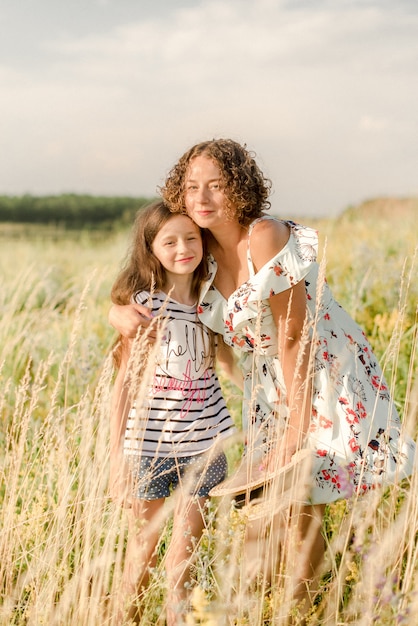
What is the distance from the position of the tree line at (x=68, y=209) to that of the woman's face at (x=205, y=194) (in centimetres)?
2291

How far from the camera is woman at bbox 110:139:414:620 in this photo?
2.41 meters

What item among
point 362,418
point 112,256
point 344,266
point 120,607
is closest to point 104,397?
point 120,607

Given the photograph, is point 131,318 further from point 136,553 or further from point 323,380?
point 136,553

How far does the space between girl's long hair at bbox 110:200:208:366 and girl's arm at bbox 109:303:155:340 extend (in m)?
0.11

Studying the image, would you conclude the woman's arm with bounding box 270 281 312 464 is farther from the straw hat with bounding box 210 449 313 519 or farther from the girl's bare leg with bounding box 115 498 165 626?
the girl's bare leg with bounding box 115 498 165 626

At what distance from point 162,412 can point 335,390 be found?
0.64 metres

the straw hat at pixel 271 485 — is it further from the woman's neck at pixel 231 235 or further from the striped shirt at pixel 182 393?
the woman's neck at pixel 231 235

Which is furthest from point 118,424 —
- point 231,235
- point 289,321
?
point 231,235

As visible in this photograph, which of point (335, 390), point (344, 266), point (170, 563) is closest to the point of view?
point (170, 563)

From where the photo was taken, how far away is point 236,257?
259 centimetres

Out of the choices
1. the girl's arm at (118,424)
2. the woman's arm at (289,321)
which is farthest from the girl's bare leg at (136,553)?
the woman's arm at (289,321)

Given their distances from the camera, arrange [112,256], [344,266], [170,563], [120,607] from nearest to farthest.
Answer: [120,607]
[170,563]
[344,266]
[112,256]

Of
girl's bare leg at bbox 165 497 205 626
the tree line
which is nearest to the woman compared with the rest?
girl's bare leg at bbox 165 497 205 626

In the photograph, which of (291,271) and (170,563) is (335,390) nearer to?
(291,271)
